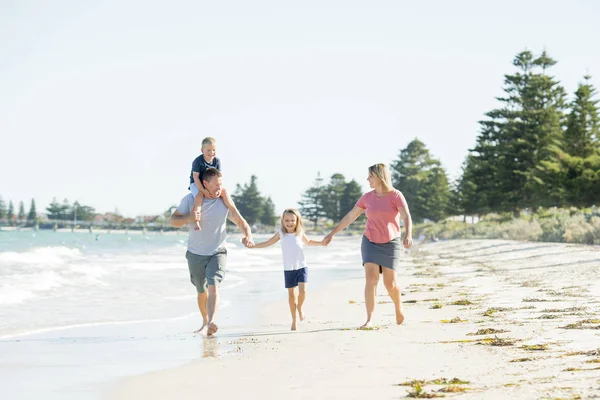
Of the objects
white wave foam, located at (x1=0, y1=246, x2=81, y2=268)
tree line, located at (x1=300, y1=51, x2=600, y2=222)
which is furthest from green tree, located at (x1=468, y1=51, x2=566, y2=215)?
white wave foam, located at (x1=0, y1=246, x2=81, y2=268)

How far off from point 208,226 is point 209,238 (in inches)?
5.1

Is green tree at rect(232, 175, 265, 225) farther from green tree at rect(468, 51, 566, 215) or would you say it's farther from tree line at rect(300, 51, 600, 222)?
green tree at rect(468, 51, 566, 215)

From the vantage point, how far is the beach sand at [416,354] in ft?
14.9

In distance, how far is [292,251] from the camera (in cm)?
806

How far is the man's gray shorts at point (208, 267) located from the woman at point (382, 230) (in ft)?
4.20

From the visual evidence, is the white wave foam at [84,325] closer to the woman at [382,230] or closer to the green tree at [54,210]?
the woman at [382,230]

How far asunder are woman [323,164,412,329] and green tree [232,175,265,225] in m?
135

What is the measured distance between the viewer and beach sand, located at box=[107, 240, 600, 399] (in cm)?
454

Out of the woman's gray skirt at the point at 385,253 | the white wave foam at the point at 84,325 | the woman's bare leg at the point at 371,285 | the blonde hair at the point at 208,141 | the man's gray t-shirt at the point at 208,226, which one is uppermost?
the blonde hair at the point at 208,141

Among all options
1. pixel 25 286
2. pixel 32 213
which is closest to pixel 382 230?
pixel 25 286

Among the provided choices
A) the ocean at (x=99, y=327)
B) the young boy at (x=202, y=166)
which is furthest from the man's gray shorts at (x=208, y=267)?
the ocean at (x=99, y=327)

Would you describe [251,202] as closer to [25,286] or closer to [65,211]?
[65,211]

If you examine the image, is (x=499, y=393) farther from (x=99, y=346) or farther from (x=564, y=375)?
(x=99, y=346)

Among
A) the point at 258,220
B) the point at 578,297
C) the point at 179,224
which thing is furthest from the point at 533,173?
the point at 258,220
